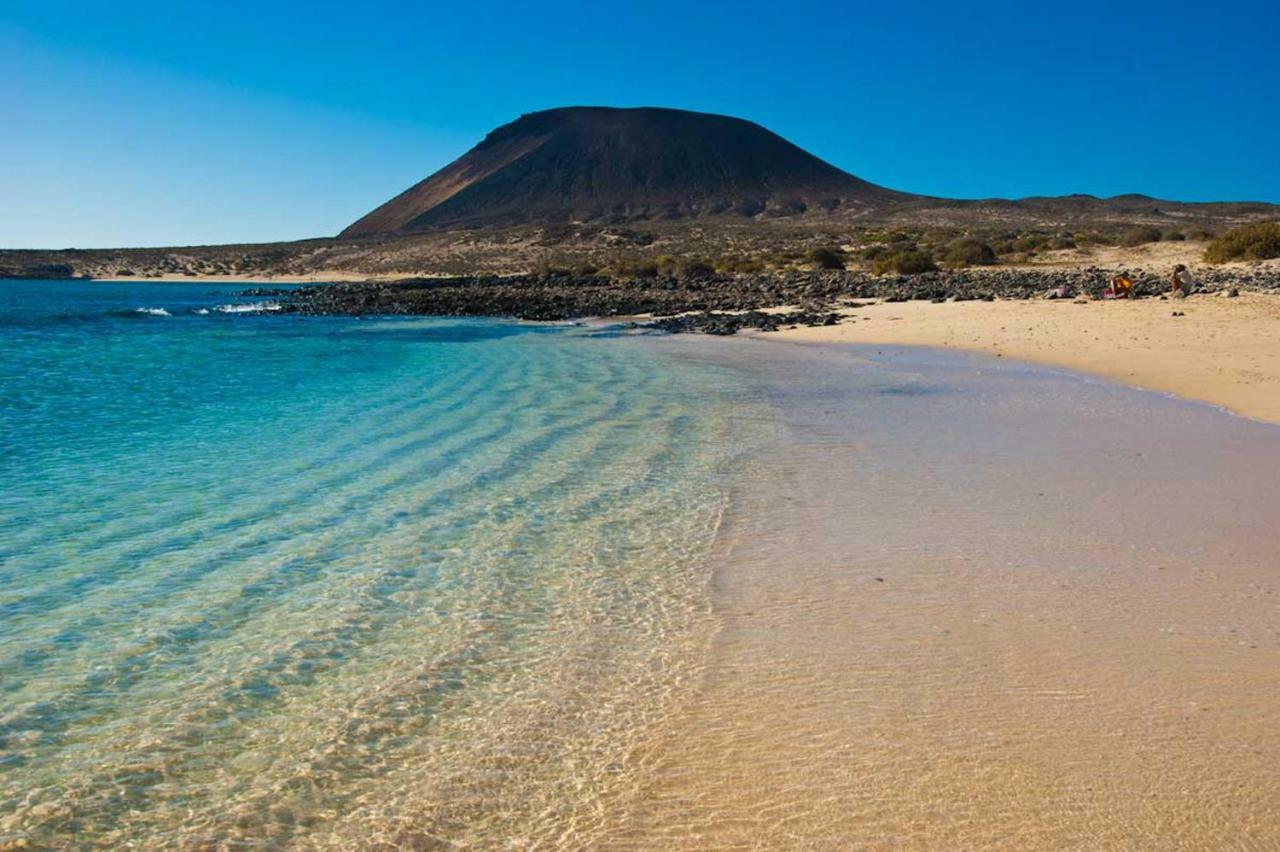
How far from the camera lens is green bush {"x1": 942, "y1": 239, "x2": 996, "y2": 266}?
131 feet

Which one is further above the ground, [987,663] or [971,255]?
[971,255]

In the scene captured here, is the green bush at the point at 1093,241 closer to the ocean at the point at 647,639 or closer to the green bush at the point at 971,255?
the green bush at the point at 971,255

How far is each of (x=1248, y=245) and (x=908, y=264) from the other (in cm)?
1205

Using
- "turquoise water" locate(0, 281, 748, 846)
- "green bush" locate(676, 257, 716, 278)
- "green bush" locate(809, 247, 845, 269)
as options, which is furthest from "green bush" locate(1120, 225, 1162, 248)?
"turquoise water" locate(0, 281, 748, 846)

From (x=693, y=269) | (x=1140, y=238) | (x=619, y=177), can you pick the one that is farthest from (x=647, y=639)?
(x=619, y=177)

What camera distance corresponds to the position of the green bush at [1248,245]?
30875 mm

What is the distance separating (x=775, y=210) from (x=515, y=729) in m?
112

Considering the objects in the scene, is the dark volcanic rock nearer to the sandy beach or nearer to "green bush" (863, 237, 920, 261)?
the sandy beach

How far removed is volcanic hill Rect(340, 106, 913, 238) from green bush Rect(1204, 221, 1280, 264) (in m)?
78.3

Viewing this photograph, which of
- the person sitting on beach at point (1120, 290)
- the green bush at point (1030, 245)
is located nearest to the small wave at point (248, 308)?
the person sitting on beach at point (1120, 290)

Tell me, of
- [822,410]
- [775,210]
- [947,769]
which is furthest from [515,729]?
[775,210]

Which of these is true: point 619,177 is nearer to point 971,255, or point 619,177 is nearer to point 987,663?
point 971,255

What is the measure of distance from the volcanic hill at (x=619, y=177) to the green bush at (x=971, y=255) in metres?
70.2

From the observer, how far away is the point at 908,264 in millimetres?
38875
